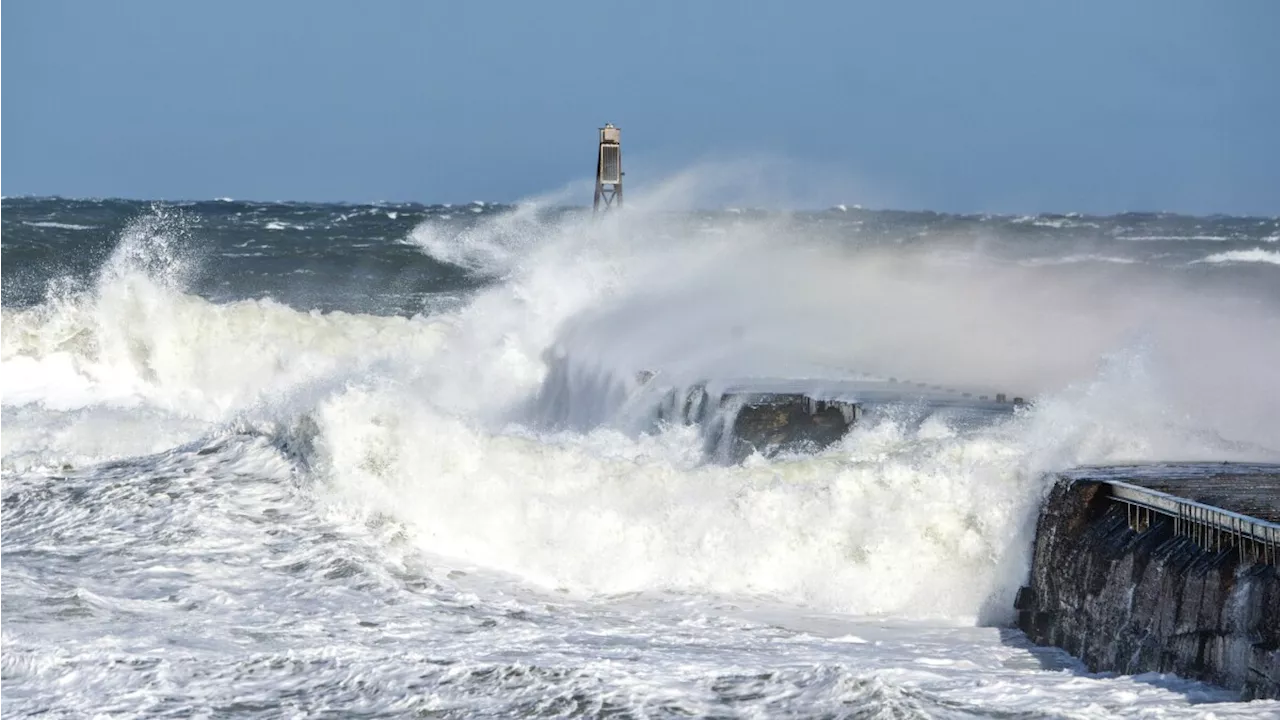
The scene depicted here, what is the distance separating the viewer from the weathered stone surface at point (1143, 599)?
7168mm

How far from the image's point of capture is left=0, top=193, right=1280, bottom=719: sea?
24.1ft

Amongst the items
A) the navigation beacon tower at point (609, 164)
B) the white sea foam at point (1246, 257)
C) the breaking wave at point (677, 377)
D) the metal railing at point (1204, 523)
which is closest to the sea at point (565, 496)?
the breaking wave at point (677, 377)

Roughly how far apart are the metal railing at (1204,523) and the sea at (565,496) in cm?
70

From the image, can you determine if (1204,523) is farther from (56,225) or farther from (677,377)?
(56,225)

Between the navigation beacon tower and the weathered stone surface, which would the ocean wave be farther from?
the weathered stone surface

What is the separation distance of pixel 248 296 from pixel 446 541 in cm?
1704

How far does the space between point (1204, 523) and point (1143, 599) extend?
0.48m

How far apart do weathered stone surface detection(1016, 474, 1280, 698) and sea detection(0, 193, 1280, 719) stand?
18 centimetres

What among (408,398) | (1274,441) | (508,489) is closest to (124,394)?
(408,398)

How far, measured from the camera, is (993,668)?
26.0ft

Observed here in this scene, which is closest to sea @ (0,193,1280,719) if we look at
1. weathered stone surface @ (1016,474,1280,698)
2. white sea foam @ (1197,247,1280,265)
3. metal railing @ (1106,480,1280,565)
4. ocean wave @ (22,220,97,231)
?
weathered stone surface @ (1016,474,1280,698)

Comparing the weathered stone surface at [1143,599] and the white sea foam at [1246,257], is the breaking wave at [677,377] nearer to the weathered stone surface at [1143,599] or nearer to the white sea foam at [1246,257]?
the weathered stone surface at [1143,599]

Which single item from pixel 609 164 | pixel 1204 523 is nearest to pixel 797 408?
pixel 1204 523

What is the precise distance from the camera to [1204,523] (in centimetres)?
779
